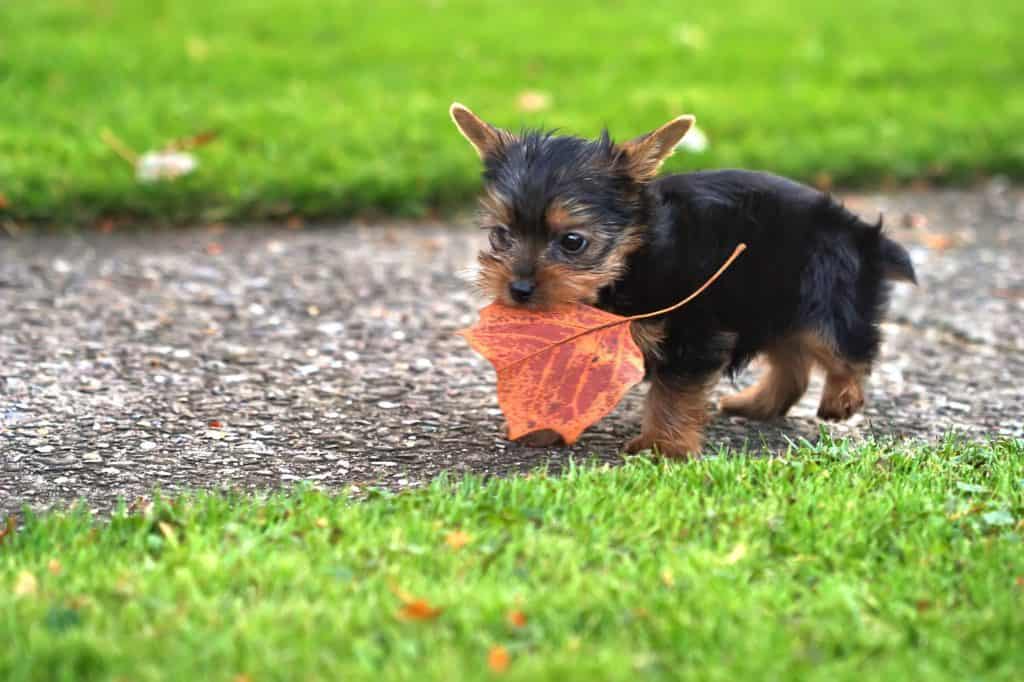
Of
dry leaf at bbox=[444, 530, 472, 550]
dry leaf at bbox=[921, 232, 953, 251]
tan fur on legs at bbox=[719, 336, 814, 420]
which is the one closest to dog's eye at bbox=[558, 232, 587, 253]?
tan fur on legs at bbox=[719, 336, 814, 420]

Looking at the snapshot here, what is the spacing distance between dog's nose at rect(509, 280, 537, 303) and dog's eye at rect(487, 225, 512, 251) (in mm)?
178

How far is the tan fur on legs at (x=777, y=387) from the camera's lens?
503 cm

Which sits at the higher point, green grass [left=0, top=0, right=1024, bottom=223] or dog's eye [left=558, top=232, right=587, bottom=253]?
green grass [left=0, top=0, right=1024, bottom=223]

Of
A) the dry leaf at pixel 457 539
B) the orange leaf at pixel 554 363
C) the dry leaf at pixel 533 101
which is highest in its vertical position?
the dry leaf at pixel 533 101

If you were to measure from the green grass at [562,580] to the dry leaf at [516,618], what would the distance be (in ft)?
0.07

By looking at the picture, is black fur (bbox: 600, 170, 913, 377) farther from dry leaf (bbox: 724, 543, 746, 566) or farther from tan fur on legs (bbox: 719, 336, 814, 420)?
dry leaf (bbox: 724, 543, 746, 566)

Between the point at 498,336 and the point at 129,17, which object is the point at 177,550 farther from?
the point at 129,17

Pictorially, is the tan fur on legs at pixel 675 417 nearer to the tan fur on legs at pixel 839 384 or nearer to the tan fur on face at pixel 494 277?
the tan fur on legs at pixel 839 384

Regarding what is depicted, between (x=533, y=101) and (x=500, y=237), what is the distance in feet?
15.2

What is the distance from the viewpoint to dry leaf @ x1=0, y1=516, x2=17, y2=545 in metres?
3.81

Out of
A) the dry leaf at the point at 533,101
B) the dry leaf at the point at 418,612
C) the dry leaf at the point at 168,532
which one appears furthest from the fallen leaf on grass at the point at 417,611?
the dry leaf at the point at 533,101

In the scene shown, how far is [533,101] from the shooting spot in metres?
8.98

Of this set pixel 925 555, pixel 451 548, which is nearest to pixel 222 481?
pixel 451 548

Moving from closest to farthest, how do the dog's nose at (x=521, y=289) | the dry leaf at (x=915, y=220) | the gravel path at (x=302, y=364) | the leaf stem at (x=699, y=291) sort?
1. the dog's nose at (x=521, y=289)
2. the leaf stem at (x=699, y=291)
3. the gravel path at (x=302, y=364)
4. the dry leaf at (x=915, y=220)
